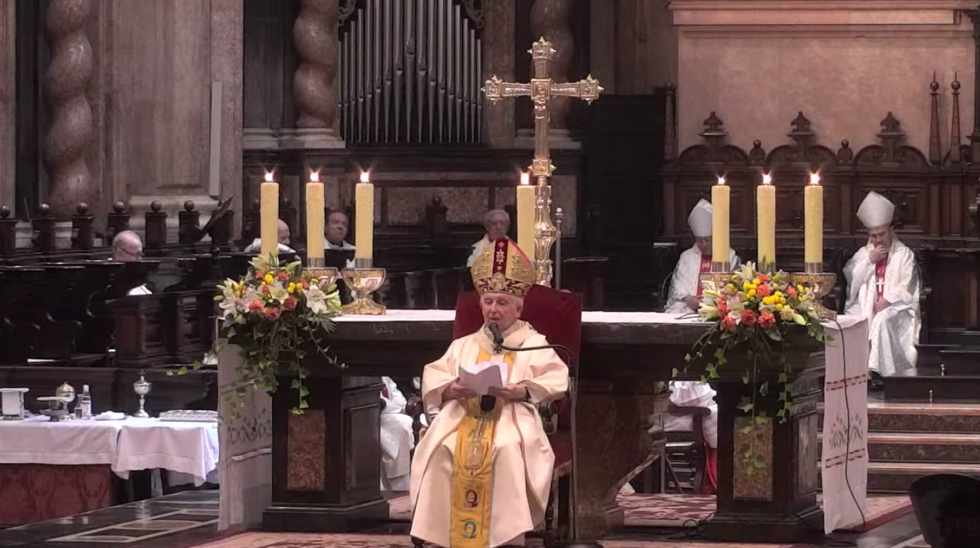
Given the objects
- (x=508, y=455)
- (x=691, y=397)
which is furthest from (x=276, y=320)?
(x=691, y=397)

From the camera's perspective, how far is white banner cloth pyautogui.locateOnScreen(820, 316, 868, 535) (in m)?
9.26

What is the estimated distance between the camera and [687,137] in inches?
787

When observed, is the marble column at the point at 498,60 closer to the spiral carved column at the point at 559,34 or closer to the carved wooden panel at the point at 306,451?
the spiral carved column at the point at 559,34

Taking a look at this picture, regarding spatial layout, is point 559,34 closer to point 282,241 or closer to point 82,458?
point 282,241

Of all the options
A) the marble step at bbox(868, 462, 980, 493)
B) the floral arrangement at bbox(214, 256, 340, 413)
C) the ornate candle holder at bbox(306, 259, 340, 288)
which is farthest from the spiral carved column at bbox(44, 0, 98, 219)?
the floral arrangement at bbox(214, 256, 340, 413)

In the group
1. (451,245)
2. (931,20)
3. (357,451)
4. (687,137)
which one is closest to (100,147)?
(451,245)

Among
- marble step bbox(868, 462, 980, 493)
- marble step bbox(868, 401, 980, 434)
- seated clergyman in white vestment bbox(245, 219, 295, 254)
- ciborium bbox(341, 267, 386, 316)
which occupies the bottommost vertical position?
marble step bbox(868, 462, 980, 493)

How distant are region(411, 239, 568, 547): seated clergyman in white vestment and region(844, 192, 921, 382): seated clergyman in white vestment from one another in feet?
19.4

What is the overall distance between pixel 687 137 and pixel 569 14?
2.44m

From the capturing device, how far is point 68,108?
18.3 meters

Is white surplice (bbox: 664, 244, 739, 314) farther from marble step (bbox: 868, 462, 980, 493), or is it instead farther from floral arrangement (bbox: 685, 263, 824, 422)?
floral arrangement (bbox: 685, 263, 824, 422)

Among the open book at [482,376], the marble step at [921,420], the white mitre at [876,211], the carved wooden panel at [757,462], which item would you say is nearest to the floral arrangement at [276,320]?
the open book at [482,376]

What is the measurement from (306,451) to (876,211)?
595 centimetres

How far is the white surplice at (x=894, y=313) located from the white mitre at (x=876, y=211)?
169mm
